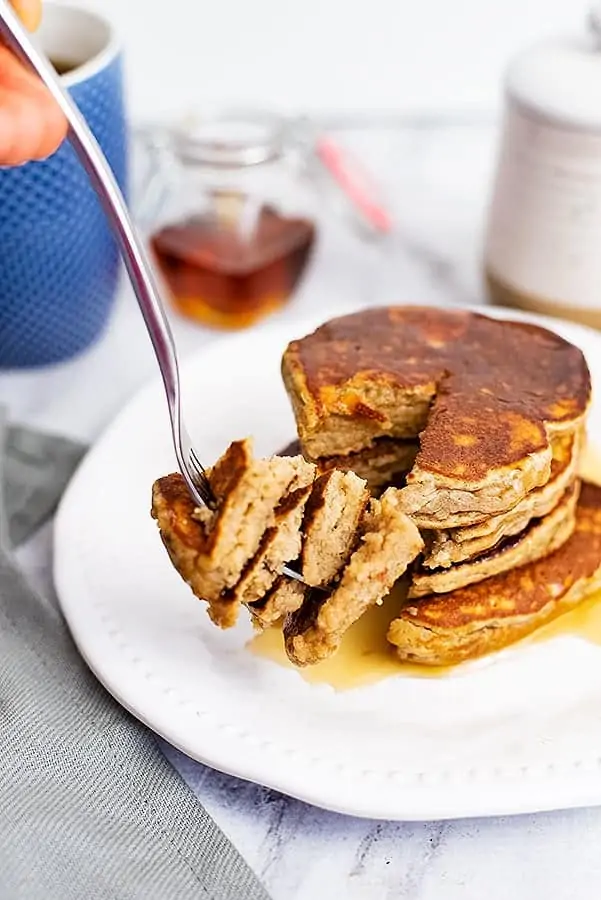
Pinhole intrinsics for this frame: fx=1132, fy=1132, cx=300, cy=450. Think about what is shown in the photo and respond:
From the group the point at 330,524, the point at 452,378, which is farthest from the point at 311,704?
the point at 452,378

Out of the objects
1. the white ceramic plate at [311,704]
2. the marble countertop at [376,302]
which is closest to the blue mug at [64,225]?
the marble countertop at [376,302]

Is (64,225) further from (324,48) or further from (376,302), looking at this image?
(324,48)

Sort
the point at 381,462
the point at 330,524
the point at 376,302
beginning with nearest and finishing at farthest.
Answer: the point at 330,524 < the point at 381,462 < the point at 376,302

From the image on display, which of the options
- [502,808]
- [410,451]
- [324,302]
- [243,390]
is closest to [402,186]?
[324,302]

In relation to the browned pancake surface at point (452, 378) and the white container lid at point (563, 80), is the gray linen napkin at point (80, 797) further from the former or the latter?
the white container lid at point (563, 80)

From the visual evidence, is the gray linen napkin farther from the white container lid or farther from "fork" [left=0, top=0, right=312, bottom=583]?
the white container lid

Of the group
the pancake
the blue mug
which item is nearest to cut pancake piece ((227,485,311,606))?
the pancake
